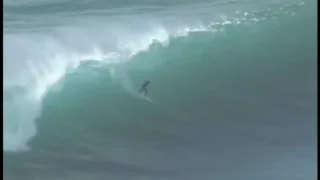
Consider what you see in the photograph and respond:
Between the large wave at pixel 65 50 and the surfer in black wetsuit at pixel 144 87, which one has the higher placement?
the large wave at pixel 65 50

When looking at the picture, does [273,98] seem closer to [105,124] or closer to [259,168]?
[259,168]

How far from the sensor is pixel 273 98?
210cm

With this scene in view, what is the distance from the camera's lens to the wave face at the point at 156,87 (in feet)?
6.76

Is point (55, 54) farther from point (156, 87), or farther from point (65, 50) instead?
point (156, 87)

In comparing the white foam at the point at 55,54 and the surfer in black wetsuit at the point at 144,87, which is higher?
the white foam at the point at 55,54

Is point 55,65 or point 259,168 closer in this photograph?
point 259,168

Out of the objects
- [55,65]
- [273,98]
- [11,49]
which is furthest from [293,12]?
[11,49]

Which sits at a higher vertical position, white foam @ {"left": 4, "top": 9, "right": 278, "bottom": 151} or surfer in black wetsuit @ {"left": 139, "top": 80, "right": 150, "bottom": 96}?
white foam @ {"left": 4, "top": 9, "right": 278, "bottom": 151}

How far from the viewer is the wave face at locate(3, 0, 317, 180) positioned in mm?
2061

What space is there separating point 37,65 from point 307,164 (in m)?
1.32

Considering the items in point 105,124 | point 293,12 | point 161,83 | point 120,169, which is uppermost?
point 293,12

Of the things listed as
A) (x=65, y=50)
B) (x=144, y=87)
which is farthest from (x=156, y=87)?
(x=65, y=50)

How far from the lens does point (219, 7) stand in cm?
216

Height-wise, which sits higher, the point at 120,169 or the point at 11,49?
the point at 11,49
